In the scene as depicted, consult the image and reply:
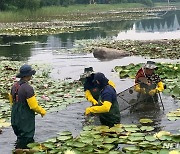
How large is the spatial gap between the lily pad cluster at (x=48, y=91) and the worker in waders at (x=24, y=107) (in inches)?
54.5

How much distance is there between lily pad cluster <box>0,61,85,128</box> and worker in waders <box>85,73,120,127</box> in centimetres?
234

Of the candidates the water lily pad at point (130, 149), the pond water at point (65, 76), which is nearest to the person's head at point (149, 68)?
the pond water at point (65, 76)

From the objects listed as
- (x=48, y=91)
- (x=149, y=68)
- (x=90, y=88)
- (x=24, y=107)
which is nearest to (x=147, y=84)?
(x=149, y=68)

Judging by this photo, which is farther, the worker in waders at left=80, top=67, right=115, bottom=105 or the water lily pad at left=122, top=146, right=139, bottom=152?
the worker in waders at left=80, top=67, right=115, bottom=105

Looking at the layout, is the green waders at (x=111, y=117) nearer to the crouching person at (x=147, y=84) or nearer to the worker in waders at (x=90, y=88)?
the worker in waders at (x=90, y=88)

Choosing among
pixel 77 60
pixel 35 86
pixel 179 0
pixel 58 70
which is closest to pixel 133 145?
pixel 35 86

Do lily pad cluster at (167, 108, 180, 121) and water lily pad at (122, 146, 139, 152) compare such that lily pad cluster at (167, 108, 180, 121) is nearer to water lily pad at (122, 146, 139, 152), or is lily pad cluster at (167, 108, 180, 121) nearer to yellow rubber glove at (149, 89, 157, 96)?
yellow rubber glove at (149, 89, 157, 96)

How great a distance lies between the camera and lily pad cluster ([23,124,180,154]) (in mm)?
7367

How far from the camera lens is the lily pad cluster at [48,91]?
11.3 metres

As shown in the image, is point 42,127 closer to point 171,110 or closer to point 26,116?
point 26,116

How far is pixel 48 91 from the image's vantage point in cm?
1323

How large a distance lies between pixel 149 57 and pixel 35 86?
9.68 metres

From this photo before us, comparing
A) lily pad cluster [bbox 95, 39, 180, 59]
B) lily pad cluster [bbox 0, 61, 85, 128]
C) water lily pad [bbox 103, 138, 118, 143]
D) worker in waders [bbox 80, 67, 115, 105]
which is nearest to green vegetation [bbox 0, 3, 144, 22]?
lily pad cluster [bbox 95, 39, 180, 59]

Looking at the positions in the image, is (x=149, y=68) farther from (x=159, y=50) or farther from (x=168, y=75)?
(x=159, y=50)
